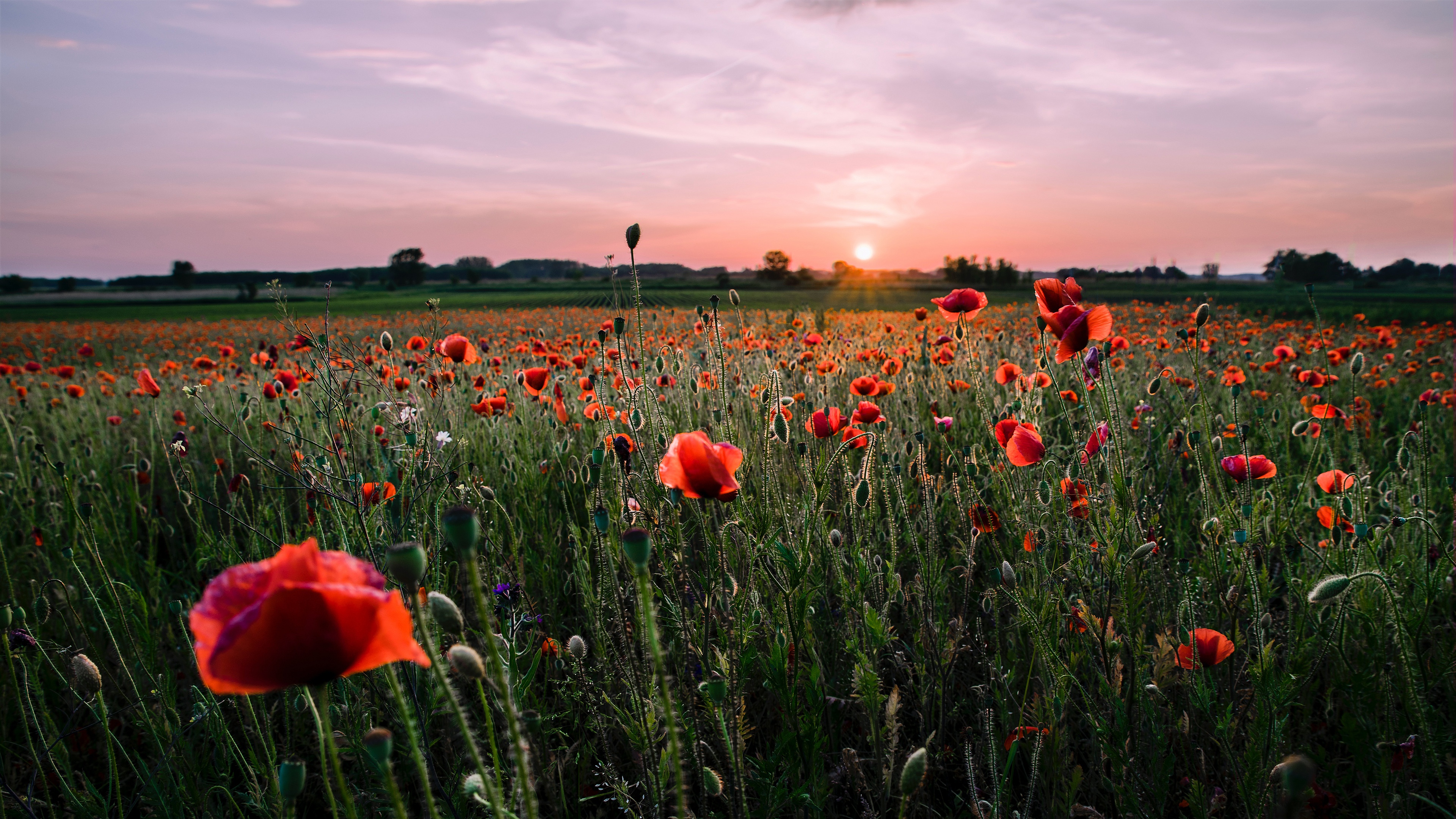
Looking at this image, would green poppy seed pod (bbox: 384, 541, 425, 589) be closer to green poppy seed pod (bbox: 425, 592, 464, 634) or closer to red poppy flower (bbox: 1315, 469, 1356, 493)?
green poppy seed pod (bbox: 425, 592, 464, 634)

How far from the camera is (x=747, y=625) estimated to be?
1723 mm

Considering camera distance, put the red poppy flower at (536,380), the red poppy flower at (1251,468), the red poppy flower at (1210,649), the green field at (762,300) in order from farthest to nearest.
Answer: the green field at (762,300) < the red poppy flower at (536,380) < the red poppy flower at (1251,468) < the red poppy flower at (1210,649)

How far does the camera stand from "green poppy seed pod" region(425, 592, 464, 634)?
35.8 inches

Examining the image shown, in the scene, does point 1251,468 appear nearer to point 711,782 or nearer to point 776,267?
point 711,782

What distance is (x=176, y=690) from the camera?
84.0 inches

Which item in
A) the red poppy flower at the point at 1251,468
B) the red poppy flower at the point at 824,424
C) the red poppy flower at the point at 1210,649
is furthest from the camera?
the red poppy flower at the point at 824,424

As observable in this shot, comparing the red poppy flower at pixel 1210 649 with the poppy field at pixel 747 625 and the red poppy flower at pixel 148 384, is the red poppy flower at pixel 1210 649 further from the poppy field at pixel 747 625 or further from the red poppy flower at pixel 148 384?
the red poppy flower at pixel 148 384

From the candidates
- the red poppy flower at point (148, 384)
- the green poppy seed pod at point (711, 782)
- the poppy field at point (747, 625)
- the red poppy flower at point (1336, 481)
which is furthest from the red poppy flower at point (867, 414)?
the red poppy flower at point (148, 384)

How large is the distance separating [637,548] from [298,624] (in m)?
0.32

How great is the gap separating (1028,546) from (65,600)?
2727mm

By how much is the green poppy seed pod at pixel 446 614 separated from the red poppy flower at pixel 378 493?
113cm

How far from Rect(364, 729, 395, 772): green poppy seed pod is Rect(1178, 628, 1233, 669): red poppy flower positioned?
1.60 metres

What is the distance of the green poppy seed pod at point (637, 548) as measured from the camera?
2.41 ft

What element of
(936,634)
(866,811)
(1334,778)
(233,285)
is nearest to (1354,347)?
(1334,778)
